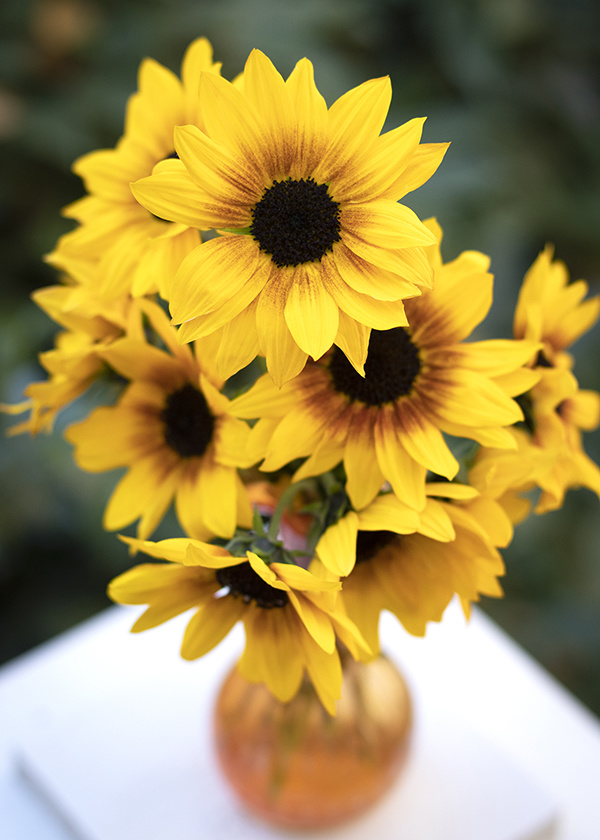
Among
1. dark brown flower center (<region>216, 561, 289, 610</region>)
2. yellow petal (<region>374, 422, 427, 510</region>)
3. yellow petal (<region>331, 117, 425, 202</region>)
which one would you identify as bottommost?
dark brown flower center (<region>216, 561, 289, 610</region>)

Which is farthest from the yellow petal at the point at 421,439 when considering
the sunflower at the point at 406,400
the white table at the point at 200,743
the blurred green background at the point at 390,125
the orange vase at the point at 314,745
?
the blurred green background at the point at 390,125

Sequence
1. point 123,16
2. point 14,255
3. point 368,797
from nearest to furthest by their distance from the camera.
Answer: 1. point 368,797
2. point 14,255
3. point 123,16

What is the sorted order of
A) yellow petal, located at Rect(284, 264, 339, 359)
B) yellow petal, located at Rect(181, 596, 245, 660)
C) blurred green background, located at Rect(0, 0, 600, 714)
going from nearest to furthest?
yellow petal, located at Rect(284, 264, 339, 359) < yellow petal, located at Rect(181, 596, 245, 660) < blurred green background, located at Rect(0, 0, 600, 714)

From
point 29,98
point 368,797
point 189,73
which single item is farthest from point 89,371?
point 29,98

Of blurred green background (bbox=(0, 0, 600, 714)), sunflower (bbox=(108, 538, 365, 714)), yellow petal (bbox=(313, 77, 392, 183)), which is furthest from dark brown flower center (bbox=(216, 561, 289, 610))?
blurred green background (bbox=(0, 0, 600, 714))

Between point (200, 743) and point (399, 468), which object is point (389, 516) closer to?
point (399, 468)

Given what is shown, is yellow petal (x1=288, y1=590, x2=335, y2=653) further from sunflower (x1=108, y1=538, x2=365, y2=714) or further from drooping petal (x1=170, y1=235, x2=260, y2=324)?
drooping petal (x1=170, y1=235, x2=260, y2=324)

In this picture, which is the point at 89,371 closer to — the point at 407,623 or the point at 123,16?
the point at 407,623
